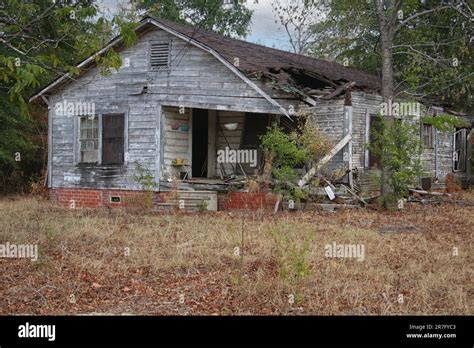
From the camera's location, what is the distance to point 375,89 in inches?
738

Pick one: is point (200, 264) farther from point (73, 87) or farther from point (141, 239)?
point (73, 87)

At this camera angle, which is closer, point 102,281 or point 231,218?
point 102,281

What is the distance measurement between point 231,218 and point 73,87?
879 cm

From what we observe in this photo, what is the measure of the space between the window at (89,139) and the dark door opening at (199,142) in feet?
10.3

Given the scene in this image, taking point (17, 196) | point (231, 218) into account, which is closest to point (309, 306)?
point (231, 218)

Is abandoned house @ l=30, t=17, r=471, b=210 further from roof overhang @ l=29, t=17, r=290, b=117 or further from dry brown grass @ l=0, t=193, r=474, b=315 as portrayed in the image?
dry brown grass @ l=0, t=193, r=474, b=315

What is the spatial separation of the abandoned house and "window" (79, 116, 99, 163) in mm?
37

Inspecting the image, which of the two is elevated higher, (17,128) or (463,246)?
(17,128)

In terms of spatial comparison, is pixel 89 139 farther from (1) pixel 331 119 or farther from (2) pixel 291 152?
(1) pixel 331 119

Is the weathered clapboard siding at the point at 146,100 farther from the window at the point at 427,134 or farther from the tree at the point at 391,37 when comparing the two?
the window at the point at 427,134

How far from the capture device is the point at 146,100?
17844 mm

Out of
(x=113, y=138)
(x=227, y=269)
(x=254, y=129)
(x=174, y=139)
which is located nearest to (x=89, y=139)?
(x=113, y=138)

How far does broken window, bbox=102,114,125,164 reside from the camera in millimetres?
18391

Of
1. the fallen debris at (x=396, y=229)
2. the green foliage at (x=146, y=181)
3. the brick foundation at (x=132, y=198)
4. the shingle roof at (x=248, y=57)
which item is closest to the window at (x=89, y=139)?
the brick foundation at (x=132, y=198)
